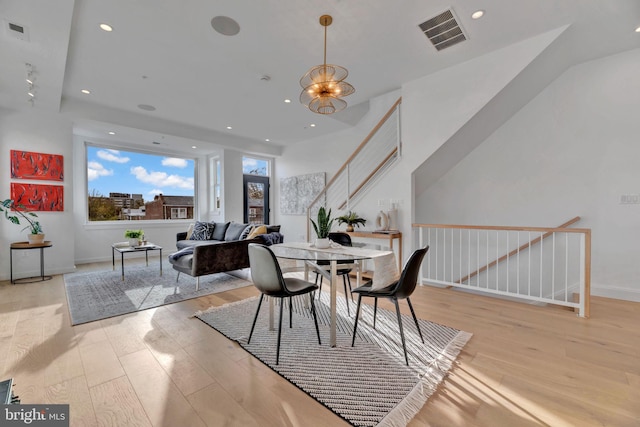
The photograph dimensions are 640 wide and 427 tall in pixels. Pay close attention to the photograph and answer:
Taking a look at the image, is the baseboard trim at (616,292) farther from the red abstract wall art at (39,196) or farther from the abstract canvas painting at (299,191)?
the red abstract wall art at (39,196)

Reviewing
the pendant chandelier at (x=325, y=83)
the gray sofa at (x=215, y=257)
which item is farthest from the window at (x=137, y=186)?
the pendant chandelier at (x=325, y=83)

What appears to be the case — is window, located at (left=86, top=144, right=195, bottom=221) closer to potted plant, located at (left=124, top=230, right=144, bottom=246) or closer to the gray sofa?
potted plant, located at (left=124, top=230, right=144, bottom=246)

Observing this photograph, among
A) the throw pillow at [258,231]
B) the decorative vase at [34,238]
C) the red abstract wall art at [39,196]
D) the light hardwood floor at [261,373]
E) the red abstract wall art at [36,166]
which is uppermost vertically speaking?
the red abstract wall art at [36,166]

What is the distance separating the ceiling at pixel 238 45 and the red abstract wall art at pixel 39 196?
1.30 metres

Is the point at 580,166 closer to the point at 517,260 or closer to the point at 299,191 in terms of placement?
the point at 517,260

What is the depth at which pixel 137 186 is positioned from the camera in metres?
6.81

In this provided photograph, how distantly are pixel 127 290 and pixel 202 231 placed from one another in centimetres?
227

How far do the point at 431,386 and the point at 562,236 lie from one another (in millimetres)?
3674

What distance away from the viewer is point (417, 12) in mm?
2693

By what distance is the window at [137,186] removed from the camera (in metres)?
6.27

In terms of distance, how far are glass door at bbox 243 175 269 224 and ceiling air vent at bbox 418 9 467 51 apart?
590 cm

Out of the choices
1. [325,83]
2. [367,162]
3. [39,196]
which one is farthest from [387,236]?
[39,196]

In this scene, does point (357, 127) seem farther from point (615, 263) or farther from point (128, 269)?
point (128, 269)

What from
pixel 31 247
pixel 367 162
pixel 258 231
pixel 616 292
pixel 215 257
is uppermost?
pixel 367 162
